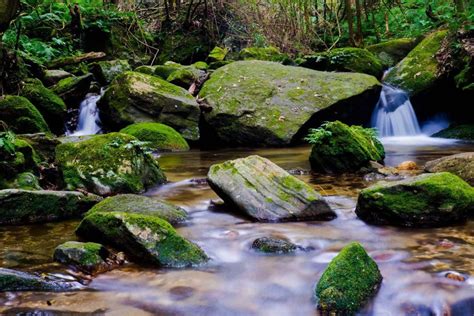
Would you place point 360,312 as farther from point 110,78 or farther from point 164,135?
point 110,78

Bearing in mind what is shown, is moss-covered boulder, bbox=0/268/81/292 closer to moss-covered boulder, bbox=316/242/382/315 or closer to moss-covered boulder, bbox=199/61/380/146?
moss-covered boulder, bbox=316/242/382/315

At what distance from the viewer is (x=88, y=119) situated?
11.4 meters

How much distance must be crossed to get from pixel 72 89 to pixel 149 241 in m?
8.82

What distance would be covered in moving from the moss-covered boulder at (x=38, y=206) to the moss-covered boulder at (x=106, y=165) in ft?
2.29

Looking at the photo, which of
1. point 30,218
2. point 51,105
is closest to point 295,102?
point 51,105

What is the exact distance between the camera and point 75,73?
13.5 metres

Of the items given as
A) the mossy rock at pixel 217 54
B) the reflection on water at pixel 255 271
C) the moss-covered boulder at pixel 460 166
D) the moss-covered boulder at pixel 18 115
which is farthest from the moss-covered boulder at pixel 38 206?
the mossy rock at pixel 217 54

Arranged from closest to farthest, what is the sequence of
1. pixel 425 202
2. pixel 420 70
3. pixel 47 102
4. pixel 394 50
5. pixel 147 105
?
pixel 425 202 → pixel 147 105 → pixel 47 102 → pixel 420 70 → pixel 394 50

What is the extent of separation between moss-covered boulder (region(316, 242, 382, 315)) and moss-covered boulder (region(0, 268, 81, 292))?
1589 millimetres

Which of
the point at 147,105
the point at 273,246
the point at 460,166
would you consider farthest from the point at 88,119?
the point at 273,246

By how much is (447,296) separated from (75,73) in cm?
1238

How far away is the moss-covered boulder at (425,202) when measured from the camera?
437cm

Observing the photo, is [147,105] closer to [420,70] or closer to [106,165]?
[106,165]

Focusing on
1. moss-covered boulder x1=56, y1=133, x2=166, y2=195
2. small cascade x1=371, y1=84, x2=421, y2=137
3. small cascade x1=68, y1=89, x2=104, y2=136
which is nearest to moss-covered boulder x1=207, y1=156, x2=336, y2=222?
moss-covered boulder x1=56, y1=133, x2=166, y2=195
